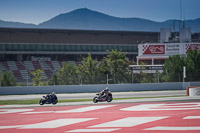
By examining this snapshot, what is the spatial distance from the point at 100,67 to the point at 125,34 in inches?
1557

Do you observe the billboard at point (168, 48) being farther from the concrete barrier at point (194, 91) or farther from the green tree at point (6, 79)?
the concrete barrier at point (194, 91)

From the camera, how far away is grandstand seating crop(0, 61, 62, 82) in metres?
74.1

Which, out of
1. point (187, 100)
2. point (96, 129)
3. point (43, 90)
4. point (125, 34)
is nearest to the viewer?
point (96, 129)

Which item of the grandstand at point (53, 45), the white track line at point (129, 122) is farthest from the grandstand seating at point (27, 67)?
the white track line at point (129, 122)

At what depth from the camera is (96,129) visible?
16406mm

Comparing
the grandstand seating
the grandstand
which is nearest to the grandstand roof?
the grandstand

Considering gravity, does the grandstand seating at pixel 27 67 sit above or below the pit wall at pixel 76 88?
above

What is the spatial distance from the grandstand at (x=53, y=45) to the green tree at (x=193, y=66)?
3215 cm

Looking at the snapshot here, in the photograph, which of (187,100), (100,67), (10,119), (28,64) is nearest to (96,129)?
(10,119)

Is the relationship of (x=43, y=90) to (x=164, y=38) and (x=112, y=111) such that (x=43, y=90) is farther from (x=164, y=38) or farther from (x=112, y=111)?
(x=164, y=38)

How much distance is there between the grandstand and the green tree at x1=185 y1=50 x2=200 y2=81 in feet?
105

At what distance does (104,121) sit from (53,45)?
216ft

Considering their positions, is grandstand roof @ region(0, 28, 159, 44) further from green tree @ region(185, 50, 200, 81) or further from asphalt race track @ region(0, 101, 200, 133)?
asphalt race track @ region(0, 101, 200, 133)

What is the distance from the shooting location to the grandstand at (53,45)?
78500 millimetres
